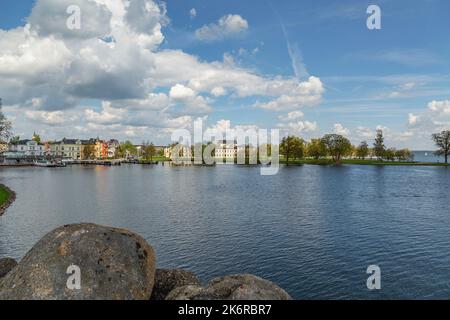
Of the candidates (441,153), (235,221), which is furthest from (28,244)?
(441,153)

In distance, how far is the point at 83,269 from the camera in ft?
36.1

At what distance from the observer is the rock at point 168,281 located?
14953mm

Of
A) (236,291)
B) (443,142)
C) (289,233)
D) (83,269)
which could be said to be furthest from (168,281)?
Answer: (443,142)

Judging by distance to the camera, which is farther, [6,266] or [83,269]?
[6,266]

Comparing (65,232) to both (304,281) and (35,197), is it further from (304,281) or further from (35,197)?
(35,197)

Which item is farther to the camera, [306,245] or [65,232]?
[306,245]

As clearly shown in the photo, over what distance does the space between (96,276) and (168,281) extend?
17.8 feet

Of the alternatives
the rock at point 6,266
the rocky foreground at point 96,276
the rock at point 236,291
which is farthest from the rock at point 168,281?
the rock at point 6,266

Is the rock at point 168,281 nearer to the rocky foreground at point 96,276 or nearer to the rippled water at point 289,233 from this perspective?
the rocky foreground at point 96,276

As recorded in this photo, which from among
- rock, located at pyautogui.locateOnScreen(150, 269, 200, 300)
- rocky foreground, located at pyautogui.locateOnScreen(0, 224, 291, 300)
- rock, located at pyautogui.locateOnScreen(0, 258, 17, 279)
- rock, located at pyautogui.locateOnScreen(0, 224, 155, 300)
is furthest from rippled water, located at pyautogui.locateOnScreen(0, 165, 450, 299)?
rock, located at pyautogui.locateOnScreen(0, 224, 155, 300)

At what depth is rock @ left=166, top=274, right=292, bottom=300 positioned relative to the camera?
10078 mm

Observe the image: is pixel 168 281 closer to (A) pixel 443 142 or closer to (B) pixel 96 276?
(B) pixel 96 276
